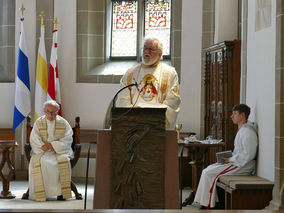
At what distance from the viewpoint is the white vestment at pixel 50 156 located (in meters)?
9.43

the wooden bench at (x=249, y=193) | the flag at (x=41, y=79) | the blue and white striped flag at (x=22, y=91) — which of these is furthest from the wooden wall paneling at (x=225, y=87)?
the blue and white striped flag at (x=22, y=91)

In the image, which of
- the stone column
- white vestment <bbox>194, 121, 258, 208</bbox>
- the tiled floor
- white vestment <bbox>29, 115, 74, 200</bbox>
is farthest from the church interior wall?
white vestment <bbox>29, 115, 74, 200</bbox>

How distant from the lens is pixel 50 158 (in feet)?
31.6

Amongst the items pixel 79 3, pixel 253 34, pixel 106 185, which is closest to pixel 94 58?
→ pixel 79 3

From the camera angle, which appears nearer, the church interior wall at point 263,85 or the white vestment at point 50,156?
the church interior wall at point 263,85

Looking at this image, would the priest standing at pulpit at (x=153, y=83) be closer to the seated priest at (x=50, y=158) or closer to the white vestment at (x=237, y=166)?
the white vestment at (x=237, y=166)

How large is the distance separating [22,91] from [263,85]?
18.7 ft

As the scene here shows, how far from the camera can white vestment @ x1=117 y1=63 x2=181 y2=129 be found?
6754 millimetres

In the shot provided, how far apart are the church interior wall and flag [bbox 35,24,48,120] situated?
4.76 metres

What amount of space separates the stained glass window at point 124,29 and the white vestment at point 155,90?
5641mm

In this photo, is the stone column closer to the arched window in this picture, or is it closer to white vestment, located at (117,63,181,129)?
white vestment, located at (117,63,181,129)

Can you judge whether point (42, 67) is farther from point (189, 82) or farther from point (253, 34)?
point (253, 34)

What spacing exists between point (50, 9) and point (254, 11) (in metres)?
5.39

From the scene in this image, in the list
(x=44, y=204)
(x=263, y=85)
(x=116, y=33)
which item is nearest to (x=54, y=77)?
(x=116, y=33)
